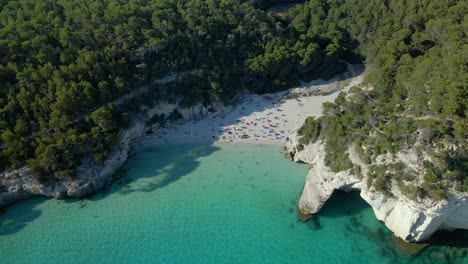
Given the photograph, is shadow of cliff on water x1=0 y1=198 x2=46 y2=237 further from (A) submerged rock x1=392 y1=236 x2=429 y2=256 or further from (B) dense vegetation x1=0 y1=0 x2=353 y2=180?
(A) submerged rock x1=392 y1=236 x2=429 y2=256

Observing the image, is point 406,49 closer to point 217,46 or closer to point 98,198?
point 217,46

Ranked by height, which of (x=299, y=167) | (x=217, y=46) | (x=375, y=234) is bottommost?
(x=375, y=234)

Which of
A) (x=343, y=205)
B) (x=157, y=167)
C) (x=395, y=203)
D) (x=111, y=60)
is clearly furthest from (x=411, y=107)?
(x=111, y=60)

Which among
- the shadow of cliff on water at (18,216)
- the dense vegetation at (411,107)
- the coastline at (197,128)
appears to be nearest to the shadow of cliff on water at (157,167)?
the coastline at (197,128)

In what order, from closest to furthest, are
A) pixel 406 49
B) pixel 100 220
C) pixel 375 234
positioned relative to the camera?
pixel 375 234, pixel 100 220, pixel 406 49

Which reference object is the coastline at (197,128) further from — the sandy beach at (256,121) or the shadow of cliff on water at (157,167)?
the shadow of cliff on water at (157,167)

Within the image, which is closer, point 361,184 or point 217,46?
point 361,184

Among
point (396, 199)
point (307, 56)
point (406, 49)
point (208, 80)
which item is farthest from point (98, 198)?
point (406, 49)
